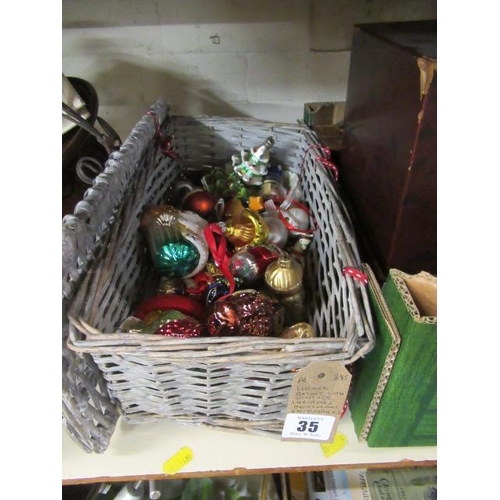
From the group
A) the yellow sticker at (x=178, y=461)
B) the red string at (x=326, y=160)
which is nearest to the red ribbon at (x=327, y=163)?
the red string at (x=326, y=160)

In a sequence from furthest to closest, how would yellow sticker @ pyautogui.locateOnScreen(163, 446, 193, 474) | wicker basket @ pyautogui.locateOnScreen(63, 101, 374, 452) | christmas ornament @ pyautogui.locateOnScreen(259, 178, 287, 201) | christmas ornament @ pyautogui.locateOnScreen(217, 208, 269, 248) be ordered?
christmas ornament @ pyautogui.locateOnScreen(259, 178, 287, 201)
christmas ornament @ pyautogui.locateOnScreen(217, 208, 269, 248)
yellow sticker @ pyautogui.locateOnScreen(163, 446, 193, 474)
wicker basket @ pyautogui.locateOnScreen(63, 101, 374, 452)

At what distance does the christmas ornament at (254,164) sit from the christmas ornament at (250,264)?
7.5 inches

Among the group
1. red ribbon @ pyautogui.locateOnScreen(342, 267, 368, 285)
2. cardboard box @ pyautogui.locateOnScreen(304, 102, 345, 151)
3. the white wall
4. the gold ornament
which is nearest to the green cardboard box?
red ribbon @ pyautogui.locateOnScreen(342, 267, 368, 285)

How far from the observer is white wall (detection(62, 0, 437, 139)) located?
34.4 inches

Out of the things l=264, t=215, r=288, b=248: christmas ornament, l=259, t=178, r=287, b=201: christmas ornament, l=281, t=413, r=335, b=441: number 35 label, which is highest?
l=259, t=178, r=287, b=201: christmas ornament

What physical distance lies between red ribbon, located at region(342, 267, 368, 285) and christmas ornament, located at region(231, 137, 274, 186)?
12.9 inches

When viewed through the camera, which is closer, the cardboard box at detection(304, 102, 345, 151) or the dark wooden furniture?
the dark wooden furniture

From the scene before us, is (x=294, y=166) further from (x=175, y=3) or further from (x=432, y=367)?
(x=432, y=367)

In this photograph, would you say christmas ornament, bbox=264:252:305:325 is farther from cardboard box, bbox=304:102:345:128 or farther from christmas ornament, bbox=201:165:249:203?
cardboard box, bbox=304:102:345:128

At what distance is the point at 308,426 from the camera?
537mm

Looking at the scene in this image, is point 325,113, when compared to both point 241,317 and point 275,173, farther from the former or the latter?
point 241,317

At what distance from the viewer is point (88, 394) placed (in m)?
0.51

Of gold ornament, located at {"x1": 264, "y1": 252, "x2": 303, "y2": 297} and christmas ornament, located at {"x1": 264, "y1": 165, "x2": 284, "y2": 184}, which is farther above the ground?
christmas ornament, located at {"x1": 264, "y1": 165, "x2": 284, "y2": 184}
